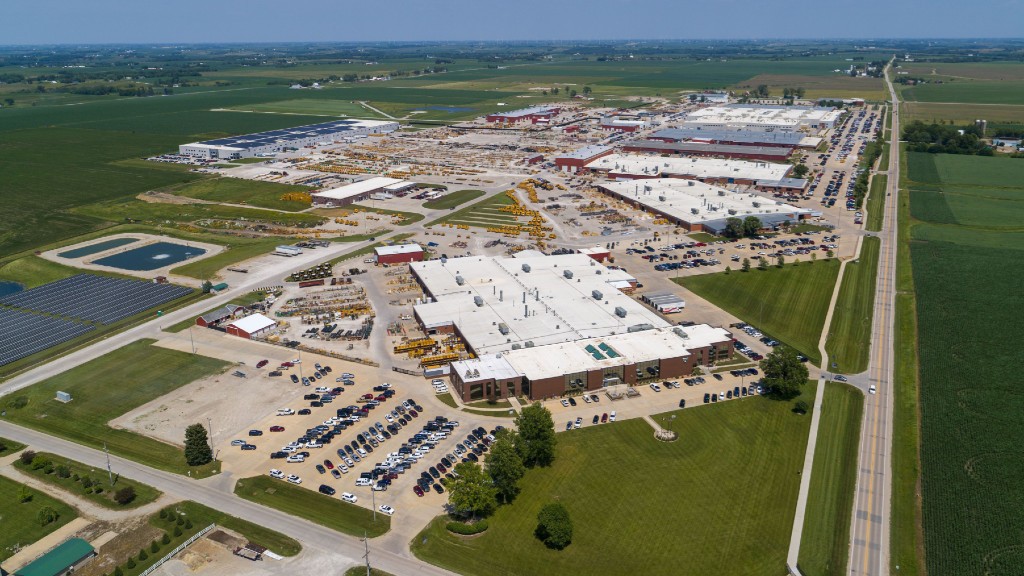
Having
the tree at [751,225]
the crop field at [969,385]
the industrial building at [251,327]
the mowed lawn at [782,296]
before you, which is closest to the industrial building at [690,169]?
the crop field at [969,385]

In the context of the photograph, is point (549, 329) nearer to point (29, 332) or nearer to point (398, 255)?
point (398, 255)

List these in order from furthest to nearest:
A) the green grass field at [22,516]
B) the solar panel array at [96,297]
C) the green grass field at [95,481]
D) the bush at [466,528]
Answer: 1. the solar panel array at [96,297]
2. the green grass field at [95,481]
3. the bush at [466,528]
4. the green grass field at [22,516]

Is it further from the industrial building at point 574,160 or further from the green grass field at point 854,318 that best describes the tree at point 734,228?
the industrial building at point 574,160

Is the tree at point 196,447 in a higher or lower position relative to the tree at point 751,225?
lower

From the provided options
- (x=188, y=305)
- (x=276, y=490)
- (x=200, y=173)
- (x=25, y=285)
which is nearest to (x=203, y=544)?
(x=276, y=490)

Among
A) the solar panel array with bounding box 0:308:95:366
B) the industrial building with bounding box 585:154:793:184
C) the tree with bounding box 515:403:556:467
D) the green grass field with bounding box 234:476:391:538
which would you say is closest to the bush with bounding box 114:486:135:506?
the green grass field with bounding box 234:476:391:538

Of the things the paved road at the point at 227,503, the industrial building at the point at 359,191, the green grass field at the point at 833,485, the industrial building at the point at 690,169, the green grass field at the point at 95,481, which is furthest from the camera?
the industrial building at the point at 690,169
